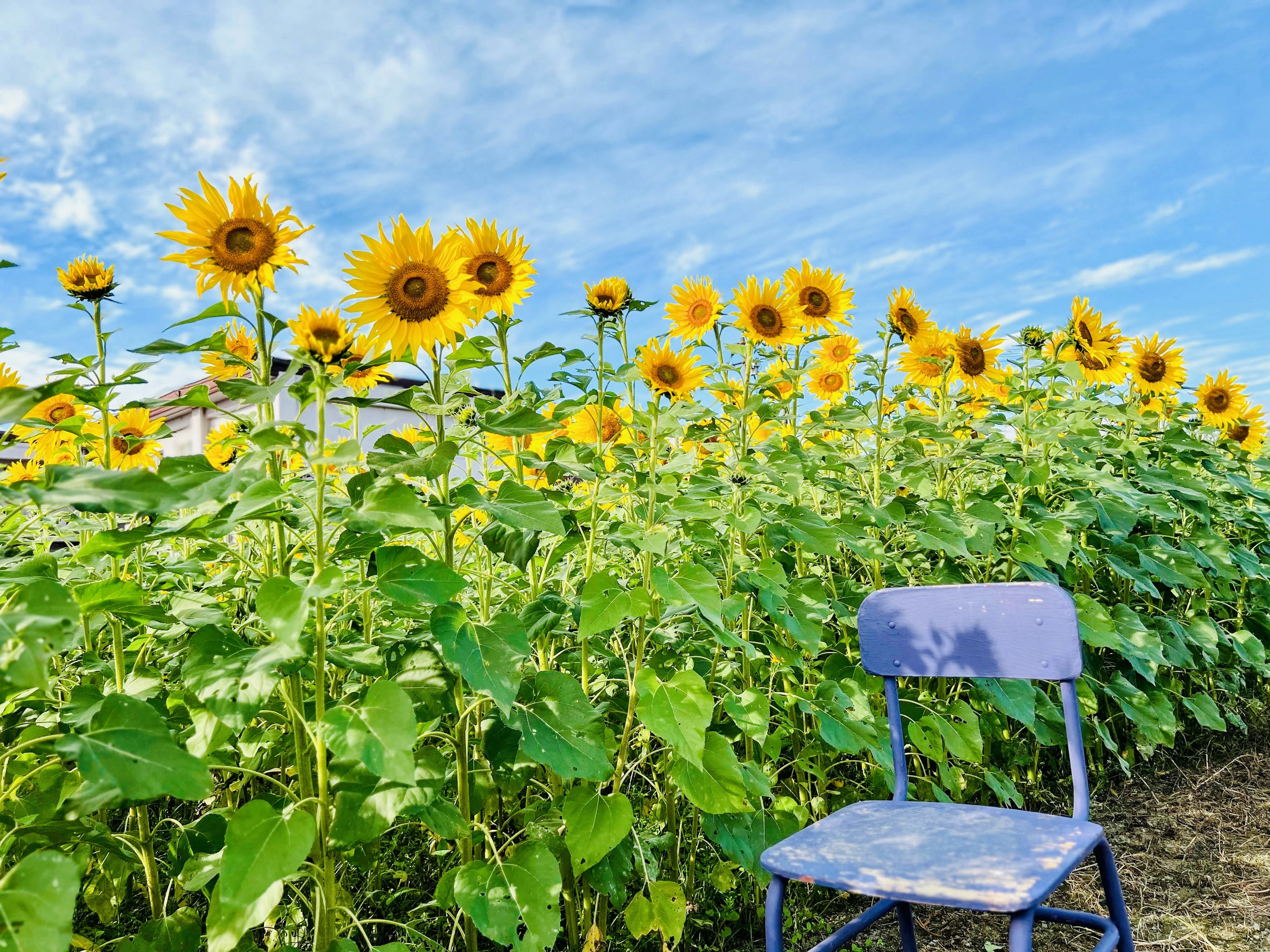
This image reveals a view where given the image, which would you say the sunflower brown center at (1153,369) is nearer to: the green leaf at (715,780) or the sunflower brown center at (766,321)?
the sunflower brown center at (766,321)

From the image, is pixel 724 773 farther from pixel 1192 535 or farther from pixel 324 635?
pixel 1192 535

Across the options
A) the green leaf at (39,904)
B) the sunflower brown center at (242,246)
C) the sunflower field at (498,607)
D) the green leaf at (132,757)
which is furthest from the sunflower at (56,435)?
the green leaf at (39,904)

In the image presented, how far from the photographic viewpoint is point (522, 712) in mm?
1338

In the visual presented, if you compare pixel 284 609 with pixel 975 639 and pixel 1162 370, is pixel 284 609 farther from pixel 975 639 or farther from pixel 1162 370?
pixel 1162 370

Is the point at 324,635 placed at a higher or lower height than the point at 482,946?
higher

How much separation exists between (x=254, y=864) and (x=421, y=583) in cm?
37

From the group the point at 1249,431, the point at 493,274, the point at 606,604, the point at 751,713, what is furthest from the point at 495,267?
the point at 1249,431

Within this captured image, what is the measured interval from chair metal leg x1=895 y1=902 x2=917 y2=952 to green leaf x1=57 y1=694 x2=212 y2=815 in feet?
4.65

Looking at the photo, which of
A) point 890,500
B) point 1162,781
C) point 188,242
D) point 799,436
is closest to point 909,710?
point 890,500

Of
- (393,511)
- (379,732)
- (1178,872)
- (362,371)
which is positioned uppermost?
(362,371)

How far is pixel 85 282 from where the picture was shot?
161cm

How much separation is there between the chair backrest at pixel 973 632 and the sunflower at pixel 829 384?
1214 mm

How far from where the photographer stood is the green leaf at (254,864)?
3.33 ft

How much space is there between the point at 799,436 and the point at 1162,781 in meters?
1.94
